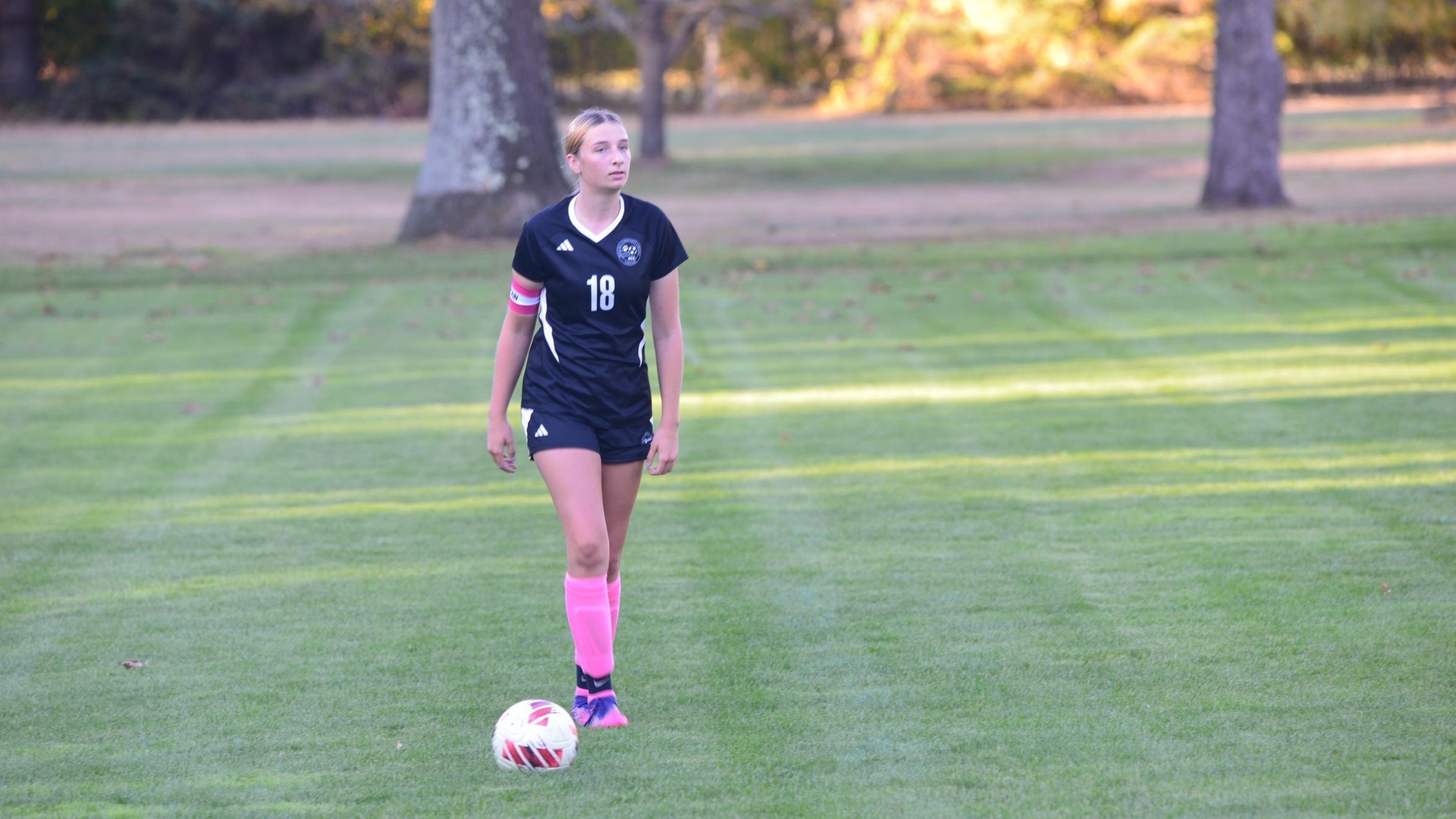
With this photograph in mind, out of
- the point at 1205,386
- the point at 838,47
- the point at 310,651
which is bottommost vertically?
the point at 838,47

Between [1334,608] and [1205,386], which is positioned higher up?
[1334,608]

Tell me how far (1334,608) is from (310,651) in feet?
13.5

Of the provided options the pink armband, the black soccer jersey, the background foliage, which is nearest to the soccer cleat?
the black soccer jersey

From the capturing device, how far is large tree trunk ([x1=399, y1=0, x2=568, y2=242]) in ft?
77.8

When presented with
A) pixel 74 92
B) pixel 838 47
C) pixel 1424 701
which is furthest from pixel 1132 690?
pixel 838 47

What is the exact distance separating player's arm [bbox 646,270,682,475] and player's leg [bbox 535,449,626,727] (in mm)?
222

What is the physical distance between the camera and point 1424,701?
5.52 m

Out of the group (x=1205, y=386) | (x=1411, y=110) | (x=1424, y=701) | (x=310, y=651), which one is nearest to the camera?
(x=1424, y=701)

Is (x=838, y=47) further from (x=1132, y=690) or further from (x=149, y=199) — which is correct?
(x=1132, y=690)

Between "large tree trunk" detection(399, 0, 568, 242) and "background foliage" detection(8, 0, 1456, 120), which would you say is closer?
"large tree trunk" detection(399, 0, 568, 242)

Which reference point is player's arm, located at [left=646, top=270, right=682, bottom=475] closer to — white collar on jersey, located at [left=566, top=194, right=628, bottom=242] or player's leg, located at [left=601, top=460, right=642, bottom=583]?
player's leg, located at [left=601, top=460, right=642, bottom=583]

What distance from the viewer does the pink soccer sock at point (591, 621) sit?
5.43 m

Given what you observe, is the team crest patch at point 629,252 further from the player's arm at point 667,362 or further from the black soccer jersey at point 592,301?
the player's arm at point 667,362

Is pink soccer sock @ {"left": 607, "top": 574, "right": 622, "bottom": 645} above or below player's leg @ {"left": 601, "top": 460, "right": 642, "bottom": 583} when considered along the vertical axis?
below
